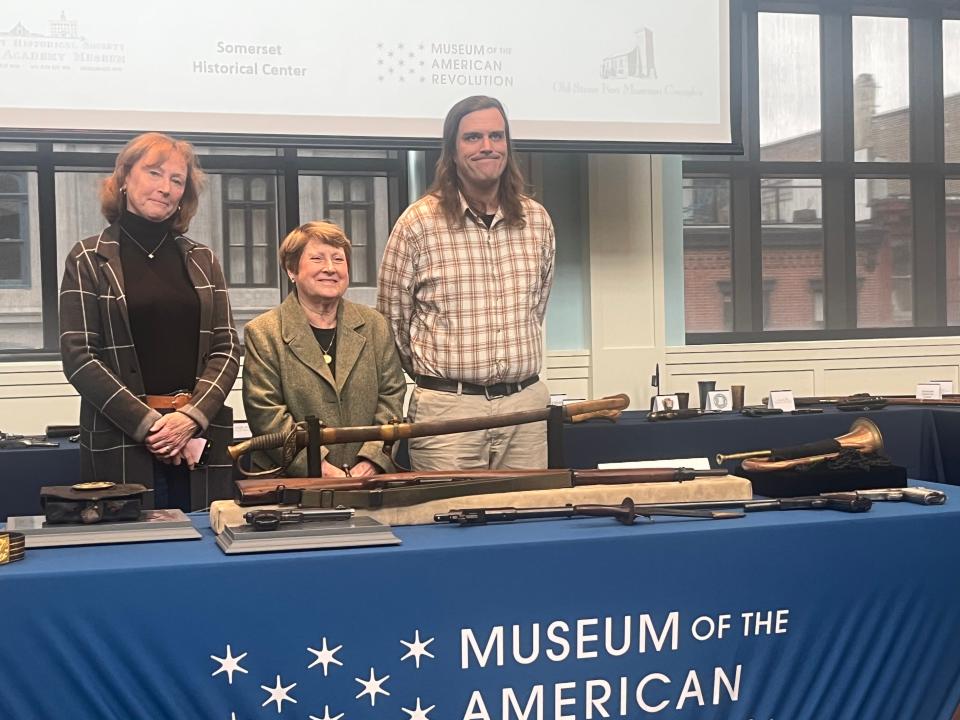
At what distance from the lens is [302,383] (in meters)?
2.89

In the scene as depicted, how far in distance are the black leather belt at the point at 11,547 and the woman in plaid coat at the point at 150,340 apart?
935mm

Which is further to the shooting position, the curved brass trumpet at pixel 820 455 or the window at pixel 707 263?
the window at pixel 707 263

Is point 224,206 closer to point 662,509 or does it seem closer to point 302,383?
point 302,383

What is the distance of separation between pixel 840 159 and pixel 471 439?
4.25 meters

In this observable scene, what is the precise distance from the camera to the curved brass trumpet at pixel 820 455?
246 centimetres

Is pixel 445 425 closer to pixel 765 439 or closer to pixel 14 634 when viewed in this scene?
pixel 14 634

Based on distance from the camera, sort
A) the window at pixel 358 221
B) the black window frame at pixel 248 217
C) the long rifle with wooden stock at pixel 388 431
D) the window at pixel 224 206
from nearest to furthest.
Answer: the long rifle with wooden stock at pixel 388 431 < the window at pixel 224 206 < the black window frame at pixel 248 217 < the window at pixel 358 221

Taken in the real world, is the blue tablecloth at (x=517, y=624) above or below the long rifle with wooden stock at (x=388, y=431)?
below

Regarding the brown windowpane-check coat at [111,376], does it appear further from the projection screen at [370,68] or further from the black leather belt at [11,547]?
the projection screen at [370,68]

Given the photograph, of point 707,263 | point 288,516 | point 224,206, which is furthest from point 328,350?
point 707,263

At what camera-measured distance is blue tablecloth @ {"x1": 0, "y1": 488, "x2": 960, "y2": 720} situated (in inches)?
72.9

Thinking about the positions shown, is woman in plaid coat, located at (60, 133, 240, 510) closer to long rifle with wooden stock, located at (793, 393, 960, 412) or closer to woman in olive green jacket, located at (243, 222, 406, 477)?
woman in olive green jacket, located at (243, 222, 406, 477)

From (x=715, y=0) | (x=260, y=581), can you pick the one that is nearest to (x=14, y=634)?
(x=260, y=581)

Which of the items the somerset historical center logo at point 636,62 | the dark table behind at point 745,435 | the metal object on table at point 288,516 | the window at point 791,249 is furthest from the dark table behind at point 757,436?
the window at point 791,249
